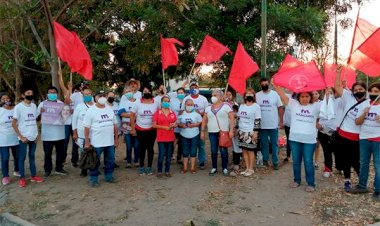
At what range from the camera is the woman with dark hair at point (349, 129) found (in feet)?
21.5

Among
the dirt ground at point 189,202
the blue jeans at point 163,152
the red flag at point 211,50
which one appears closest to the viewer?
the dirt ground at point 189,202

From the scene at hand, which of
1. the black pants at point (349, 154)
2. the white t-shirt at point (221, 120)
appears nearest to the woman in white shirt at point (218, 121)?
the white t-shirt at point (221, 120)

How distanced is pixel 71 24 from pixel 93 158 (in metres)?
7.38

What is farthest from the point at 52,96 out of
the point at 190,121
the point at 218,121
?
the point at 218,121

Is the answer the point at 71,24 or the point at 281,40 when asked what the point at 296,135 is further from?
the point at 71,24

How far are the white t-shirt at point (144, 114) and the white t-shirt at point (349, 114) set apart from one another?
3.67 metres

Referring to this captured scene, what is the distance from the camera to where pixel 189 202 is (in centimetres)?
644

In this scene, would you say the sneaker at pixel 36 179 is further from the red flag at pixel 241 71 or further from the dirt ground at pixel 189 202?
the red flag at pixel 241 71

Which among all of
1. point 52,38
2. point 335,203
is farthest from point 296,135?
point 52,38

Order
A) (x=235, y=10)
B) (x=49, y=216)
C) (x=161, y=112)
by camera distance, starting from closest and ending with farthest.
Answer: (x=49, y=216) < (x=161, y=112) < (x=235, y=10)

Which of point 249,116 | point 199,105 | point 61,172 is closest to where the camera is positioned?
point 249,116

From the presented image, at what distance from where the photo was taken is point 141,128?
26.1 feet

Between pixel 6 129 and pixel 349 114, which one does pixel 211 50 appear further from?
pixel 6 129

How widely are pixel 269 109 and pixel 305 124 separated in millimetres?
1526
